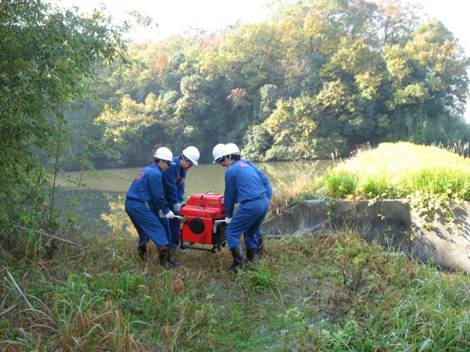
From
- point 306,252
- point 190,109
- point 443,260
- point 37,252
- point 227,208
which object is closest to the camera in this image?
point 37,252

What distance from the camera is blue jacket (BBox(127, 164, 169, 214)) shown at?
5344 millimetres

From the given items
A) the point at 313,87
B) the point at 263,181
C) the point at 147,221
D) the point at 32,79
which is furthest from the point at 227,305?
the point at 313,87

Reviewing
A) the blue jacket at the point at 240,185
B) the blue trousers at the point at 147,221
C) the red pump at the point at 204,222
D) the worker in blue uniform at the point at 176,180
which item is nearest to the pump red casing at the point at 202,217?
the red pump at the point at 204,222

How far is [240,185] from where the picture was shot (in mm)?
5156

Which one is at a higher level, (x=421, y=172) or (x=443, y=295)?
(x=421, y=172)

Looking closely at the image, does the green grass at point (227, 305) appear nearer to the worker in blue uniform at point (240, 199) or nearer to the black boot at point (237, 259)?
the black boot at point (237, 259)

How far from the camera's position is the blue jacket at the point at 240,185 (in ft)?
16.8

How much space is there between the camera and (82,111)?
6281mm

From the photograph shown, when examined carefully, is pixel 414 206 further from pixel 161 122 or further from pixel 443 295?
pixel 161 122

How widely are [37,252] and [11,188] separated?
959 mm

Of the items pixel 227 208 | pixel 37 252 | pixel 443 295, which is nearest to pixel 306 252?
pixel 227 208

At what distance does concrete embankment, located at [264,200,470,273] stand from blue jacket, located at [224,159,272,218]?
2211 mm

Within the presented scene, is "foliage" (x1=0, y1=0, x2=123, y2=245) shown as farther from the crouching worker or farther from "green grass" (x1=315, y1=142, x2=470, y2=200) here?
"green grass" (x1=315, y1=142, x2=470, y2=200)

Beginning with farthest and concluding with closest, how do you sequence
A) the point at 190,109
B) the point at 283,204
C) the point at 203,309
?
the point at 190,109 < the point at 283,204 < the point at 203,309
